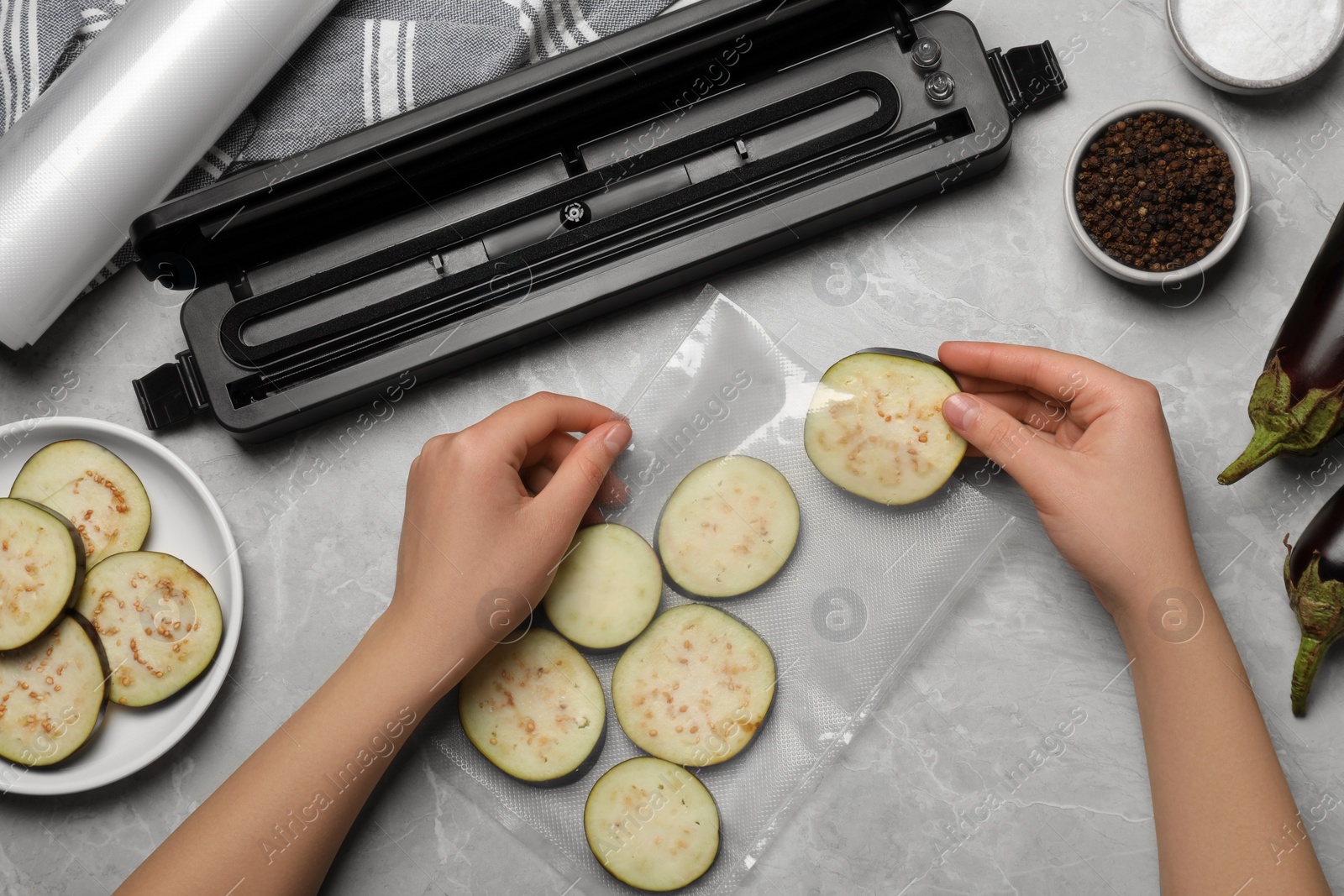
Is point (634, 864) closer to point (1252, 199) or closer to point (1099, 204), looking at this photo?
point (1099, 204)

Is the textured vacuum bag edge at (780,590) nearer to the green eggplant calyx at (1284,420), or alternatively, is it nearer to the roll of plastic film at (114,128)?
the green eggplant calyx at (1284,420)

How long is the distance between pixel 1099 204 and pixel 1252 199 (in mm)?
265

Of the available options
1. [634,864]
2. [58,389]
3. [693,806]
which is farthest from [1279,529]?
[58,389]

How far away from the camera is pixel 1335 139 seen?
47.7 inches

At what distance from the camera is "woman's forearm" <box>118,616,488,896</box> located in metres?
1.02

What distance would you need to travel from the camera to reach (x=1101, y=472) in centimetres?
102

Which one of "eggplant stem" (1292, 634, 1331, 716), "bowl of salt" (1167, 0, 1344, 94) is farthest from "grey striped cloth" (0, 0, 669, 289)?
"eggplant stem" (1292, 634, 1331, 716)

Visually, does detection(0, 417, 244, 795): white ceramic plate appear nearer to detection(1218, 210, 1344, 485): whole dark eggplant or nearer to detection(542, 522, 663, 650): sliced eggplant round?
detection(542, 522, 663, 650): sliced eggplant round

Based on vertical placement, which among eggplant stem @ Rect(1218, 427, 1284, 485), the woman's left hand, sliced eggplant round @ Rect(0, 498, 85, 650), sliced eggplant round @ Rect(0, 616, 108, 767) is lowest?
eggplant stem @ Rect(1218, 427, 1284, 485)

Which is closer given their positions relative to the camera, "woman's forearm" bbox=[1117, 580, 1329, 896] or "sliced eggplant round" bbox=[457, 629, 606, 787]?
"woman's forearm" bbox=[1117, 580, 1329, 896]

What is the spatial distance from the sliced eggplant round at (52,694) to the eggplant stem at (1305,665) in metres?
1.52

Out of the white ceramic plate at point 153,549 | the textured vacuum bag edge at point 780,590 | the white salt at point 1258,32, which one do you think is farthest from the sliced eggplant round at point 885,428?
the white ceramic plate at point 153,549

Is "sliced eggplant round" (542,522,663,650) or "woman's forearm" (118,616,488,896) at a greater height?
"woman's forearm" (118,616,488,896)

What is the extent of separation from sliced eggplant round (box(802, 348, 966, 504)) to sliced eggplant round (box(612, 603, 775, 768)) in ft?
0.82
